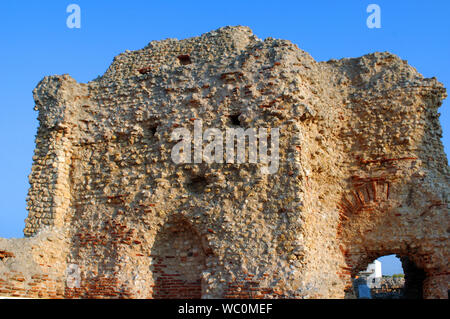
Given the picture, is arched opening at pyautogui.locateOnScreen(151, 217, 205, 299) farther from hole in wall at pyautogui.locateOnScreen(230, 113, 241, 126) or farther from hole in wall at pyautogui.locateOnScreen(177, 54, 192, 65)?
hole in wall at pyautogui.locateOnScreen(177, 54, 192, 65)

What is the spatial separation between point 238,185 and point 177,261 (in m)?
1.57

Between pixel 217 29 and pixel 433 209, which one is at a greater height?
pixel 217 29

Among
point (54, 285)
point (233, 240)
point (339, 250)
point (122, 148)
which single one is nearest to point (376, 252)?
point (339, 250)

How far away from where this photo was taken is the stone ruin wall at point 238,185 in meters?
7.54

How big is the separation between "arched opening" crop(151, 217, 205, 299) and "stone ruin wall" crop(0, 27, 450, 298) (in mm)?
18

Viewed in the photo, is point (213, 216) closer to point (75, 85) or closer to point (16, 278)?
point (16, 278)

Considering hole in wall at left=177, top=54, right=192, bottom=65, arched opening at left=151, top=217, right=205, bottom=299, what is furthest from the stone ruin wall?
hole in wall at left=177, top=54, right=192, bottom=65

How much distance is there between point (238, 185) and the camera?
25.6ft

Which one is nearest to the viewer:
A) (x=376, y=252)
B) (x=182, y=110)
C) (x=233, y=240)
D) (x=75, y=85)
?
(x=233, y=240)

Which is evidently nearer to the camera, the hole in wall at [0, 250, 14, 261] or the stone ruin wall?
the stone ruin wall

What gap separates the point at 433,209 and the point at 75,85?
6.53 metres

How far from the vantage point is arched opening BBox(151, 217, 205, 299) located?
7.91m

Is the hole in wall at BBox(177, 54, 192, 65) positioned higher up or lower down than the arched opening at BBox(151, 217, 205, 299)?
higher up

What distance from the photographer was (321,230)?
7828mm
